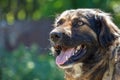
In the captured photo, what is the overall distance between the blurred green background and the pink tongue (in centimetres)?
128

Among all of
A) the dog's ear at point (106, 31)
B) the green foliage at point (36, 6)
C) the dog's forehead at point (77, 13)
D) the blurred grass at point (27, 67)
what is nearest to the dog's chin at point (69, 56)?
the dog's ear at point (106, 31)

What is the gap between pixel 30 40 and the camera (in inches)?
1044

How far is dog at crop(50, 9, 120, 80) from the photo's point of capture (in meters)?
9.50

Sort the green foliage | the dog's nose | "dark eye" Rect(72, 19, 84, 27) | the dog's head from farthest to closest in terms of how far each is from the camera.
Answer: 1. the green foliage
2. "dark eye" Rect(72, 19, 84, 27)
3. the dog's head
4. the dog's nose

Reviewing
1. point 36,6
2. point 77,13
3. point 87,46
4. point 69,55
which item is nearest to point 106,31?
point 87,46

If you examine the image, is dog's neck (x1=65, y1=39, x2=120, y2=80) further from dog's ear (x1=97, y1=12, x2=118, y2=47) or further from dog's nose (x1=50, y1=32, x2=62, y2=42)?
dog's nose (x1=50, y1=32, x2=62, y2=42)

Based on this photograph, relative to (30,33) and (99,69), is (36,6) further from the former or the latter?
(99,69)

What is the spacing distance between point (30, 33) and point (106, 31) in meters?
17.5

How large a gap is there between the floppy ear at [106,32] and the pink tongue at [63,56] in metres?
0.40

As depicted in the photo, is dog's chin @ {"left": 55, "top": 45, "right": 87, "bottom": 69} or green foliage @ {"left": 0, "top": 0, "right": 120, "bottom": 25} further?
green foliage @ {"left": 0, "top": 0, "right": 120, "bottom": 25}

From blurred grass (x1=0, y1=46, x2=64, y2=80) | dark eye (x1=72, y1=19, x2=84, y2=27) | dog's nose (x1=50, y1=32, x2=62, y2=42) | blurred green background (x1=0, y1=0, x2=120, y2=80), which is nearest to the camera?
dog's nose (x1=50, y1=32, x2=62, y2=42)

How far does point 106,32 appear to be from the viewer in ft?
31.8

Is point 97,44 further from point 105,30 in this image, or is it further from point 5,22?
point 5,22

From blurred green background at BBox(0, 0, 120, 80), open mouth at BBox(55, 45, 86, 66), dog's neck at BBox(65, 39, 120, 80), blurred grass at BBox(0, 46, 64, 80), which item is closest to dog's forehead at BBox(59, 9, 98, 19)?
open mouth at BBox(55, 45, 86, 66)
